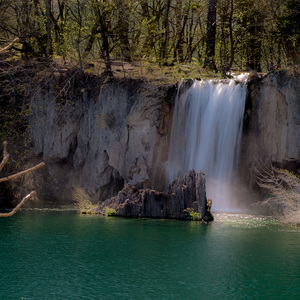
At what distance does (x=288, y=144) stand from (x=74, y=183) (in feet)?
40.1

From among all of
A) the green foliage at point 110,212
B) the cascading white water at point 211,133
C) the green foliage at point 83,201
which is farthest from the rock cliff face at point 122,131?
the green foliage at point 110,212

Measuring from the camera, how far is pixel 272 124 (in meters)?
23.1

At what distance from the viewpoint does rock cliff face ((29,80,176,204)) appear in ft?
82.4

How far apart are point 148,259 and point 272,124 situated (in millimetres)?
12778

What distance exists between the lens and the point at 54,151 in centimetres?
2731

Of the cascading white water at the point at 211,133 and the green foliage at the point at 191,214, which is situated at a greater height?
the cascading white water at the point at 211,133

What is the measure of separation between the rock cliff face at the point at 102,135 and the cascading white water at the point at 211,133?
0.78 metres

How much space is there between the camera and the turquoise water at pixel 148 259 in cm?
994

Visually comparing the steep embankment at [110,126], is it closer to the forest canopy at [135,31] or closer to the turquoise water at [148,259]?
the forest canopy at [135,31]

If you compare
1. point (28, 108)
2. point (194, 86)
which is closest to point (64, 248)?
point (194, 86)

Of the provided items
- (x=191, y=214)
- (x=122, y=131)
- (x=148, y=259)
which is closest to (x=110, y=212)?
(x=191, y=214)

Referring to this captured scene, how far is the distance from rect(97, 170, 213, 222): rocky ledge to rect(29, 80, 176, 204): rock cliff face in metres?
4.14

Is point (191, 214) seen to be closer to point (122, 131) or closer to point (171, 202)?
point (171, 202)

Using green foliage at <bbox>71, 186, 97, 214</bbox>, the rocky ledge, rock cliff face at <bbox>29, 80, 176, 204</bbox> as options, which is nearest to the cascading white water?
rock cliff face at <bbox>29, 80, 176, 204</bbox>
